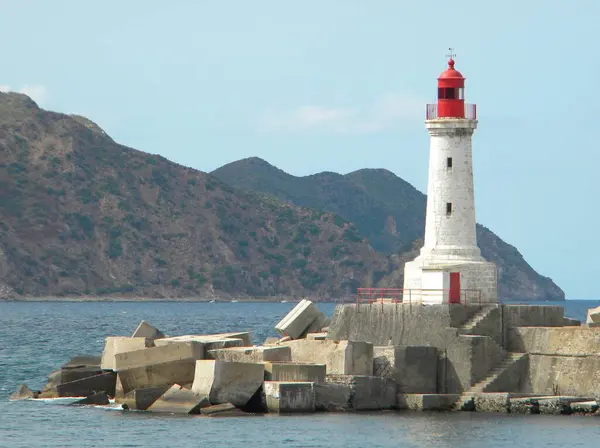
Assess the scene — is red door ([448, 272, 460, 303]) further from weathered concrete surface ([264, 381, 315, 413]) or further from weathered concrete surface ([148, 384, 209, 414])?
weathered concrete surface ([148, 384, 209, 414])

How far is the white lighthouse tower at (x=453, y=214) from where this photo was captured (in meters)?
33.8

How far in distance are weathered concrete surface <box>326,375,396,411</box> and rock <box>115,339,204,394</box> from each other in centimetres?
352

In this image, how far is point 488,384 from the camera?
31.7 m

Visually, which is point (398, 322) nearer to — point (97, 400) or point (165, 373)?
point (165, 373)

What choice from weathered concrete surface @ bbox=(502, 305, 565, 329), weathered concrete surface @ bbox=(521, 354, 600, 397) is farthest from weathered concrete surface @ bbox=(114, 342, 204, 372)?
weathered concrete surface @ bbox=(521, 354, 600, 397)

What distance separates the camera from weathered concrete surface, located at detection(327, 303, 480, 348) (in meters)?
32.5

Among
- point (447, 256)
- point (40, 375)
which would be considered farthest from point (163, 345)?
point (40, 375)

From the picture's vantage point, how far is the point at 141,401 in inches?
1268

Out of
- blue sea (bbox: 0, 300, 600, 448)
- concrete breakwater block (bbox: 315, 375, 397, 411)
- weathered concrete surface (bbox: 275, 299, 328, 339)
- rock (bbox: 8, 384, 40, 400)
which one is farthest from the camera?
weathered concrete surface (bbox: 275, 299, 328, 339)

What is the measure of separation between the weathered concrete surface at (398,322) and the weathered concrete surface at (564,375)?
1.97 m

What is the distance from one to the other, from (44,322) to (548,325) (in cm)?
6627

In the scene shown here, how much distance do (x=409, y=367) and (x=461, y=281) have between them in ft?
9.57

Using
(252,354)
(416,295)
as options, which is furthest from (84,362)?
(416,295)

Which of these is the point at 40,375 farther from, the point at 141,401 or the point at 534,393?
the point at 534,393
